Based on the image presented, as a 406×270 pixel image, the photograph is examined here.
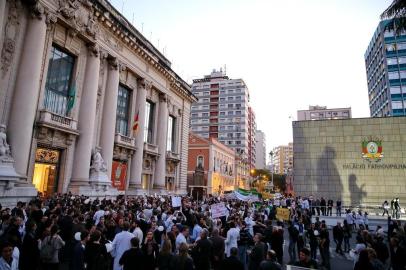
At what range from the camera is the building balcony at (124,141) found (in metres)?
26.7

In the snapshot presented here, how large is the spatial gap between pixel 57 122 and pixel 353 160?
34.5 m

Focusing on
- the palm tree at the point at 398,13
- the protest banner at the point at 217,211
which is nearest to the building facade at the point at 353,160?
the palm tree at the point at 398,13

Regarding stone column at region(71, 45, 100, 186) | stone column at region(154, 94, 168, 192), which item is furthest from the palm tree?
stone column at region(154, 94, 168, 192)

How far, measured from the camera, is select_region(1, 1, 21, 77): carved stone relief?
56.6 ft

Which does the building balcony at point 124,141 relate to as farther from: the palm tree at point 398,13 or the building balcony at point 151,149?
the palm tree at point 398,13

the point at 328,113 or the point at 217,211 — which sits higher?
the point at 328,113

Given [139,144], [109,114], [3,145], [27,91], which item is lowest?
[3,145]

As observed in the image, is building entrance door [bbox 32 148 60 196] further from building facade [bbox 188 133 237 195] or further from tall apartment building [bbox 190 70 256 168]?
tall apartment building [bbox 190 70 256 168]

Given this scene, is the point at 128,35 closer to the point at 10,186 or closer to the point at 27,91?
the point at 27,91

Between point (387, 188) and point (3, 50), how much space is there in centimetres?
4102

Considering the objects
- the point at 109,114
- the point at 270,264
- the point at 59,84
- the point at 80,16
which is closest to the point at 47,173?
the point at 59,84

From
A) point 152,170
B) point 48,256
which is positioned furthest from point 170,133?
point 48,256

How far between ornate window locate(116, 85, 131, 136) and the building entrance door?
813cm

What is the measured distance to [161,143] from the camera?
3491 cm
